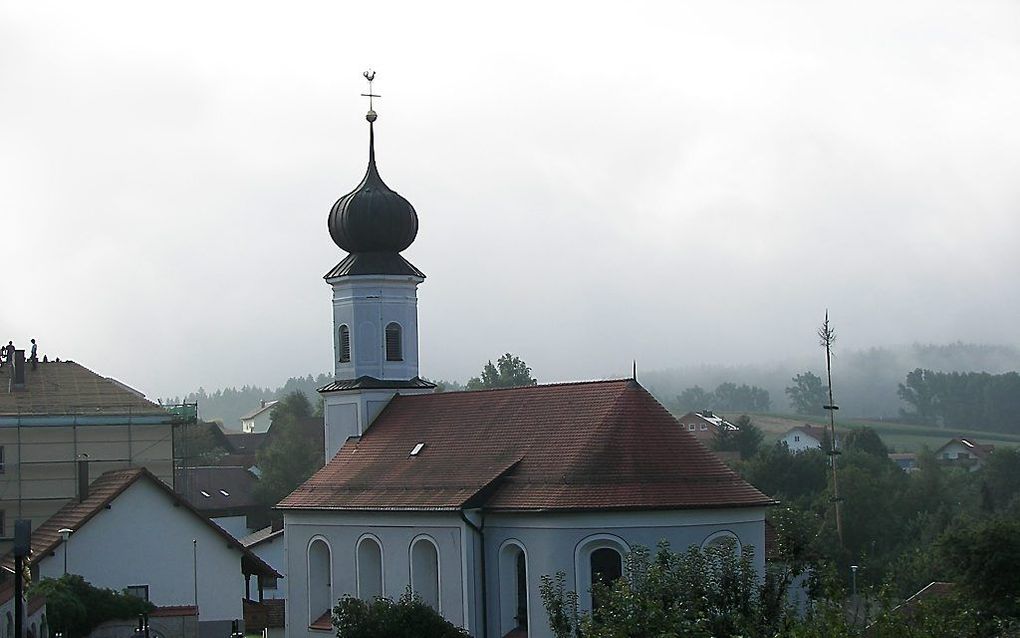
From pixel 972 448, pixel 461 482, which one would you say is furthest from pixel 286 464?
pixel 461 482

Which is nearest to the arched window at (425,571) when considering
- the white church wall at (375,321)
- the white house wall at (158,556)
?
the white house wall at (158,556)

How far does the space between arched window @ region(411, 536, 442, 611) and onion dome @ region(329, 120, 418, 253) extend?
10745 mm

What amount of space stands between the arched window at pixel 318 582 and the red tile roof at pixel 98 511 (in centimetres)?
141

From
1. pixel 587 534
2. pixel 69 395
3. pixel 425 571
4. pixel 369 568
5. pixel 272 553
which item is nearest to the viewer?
pixel 587 534

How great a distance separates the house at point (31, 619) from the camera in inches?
1549

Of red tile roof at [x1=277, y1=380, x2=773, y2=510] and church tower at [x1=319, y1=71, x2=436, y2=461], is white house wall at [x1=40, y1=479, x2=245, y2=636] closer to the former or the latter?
red tile roof at [x1=277, y1=380, x2=773, y2=510]

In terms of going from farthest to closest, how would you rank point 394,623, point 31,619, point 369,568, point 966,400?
point 966,400 < point 369,568 < point 31,619 < point 394,623

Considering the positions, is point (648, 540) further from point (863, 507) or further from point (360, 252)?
point (863, 507)

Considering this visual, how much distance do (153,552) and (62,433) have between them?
11.6 metres

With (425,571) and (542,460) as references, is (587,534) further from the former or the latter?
(425,571)

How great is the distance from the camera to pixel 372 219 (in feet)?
159

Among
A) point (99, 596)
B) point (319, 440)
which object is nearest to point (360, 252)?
point (99, 596)

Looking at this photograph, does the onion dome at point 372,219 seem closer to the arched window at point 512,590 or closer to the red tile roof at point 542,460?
the red tile roof at point 542,460

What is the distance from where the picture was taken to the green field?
148750mm
